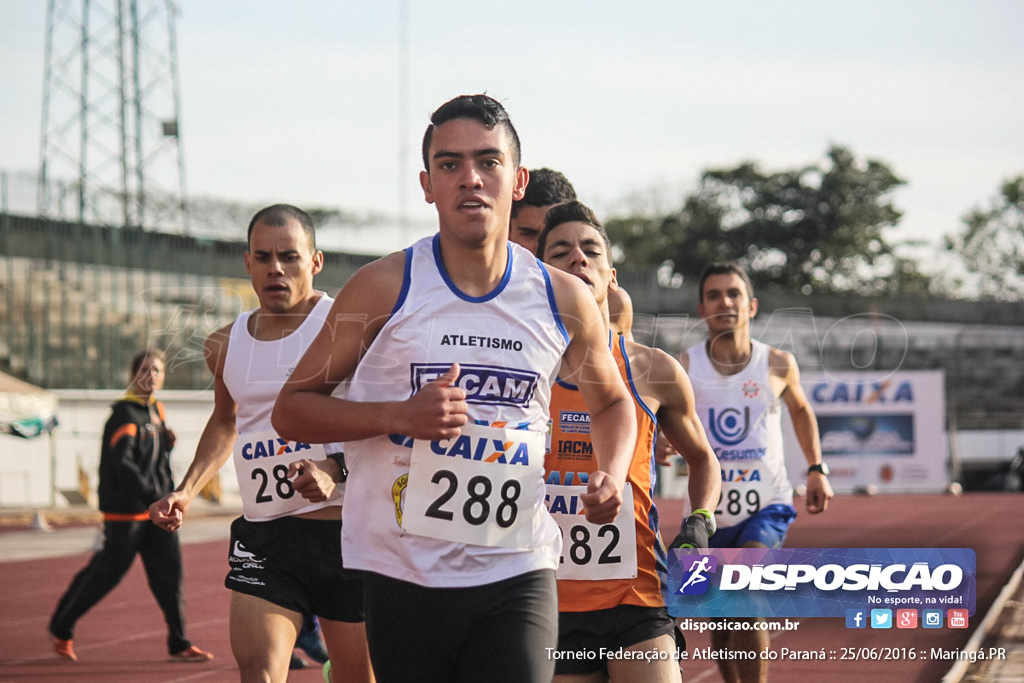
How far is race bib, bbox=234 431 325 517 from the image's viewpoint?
473 centimetres

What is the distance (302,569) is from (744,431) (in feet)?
9.80

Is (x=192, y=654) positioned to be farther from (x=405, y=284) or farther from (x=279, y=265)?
(x=405, y=284)

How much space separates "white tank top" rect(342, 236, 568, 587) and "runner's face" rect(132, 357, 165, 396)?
19.7ft

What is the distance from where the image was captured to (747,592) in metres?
5.61

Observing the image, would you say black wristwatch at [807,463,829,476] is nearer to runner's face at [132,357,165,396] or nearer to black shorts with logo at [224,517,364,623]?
black shorts with logo at [224,517,364,623]

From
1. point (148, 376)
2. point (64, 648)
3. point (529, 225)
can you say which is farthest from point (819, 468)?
point (64, 648)

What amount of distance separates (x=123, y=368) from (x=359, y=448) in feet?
67.5

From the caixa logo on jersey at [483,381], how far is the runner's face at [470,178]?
1.05ft

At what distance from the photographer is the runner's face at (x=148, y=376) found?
8.70m

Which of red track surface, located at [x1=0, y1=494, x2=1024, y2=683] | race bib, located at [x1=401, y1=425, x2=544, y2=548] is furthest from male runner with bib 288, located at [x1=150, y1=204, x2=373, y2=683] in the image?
red track surface, located at [x1=0, y1=494, x2=1024, y2=683]

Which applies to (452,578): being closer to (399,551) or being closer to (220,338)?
(399,551)

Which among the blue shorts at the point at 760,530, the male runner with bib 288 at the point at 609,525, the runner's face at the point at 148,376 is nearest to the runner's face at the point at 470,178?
the male runner with bib 288 at the point at 609,525

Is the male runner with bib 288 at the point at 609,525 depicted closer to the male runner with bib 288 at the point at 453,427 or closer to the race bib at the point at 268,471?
the male runner with bib 288 at the point at 453,427

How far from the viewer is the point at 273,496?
4.73 metres
